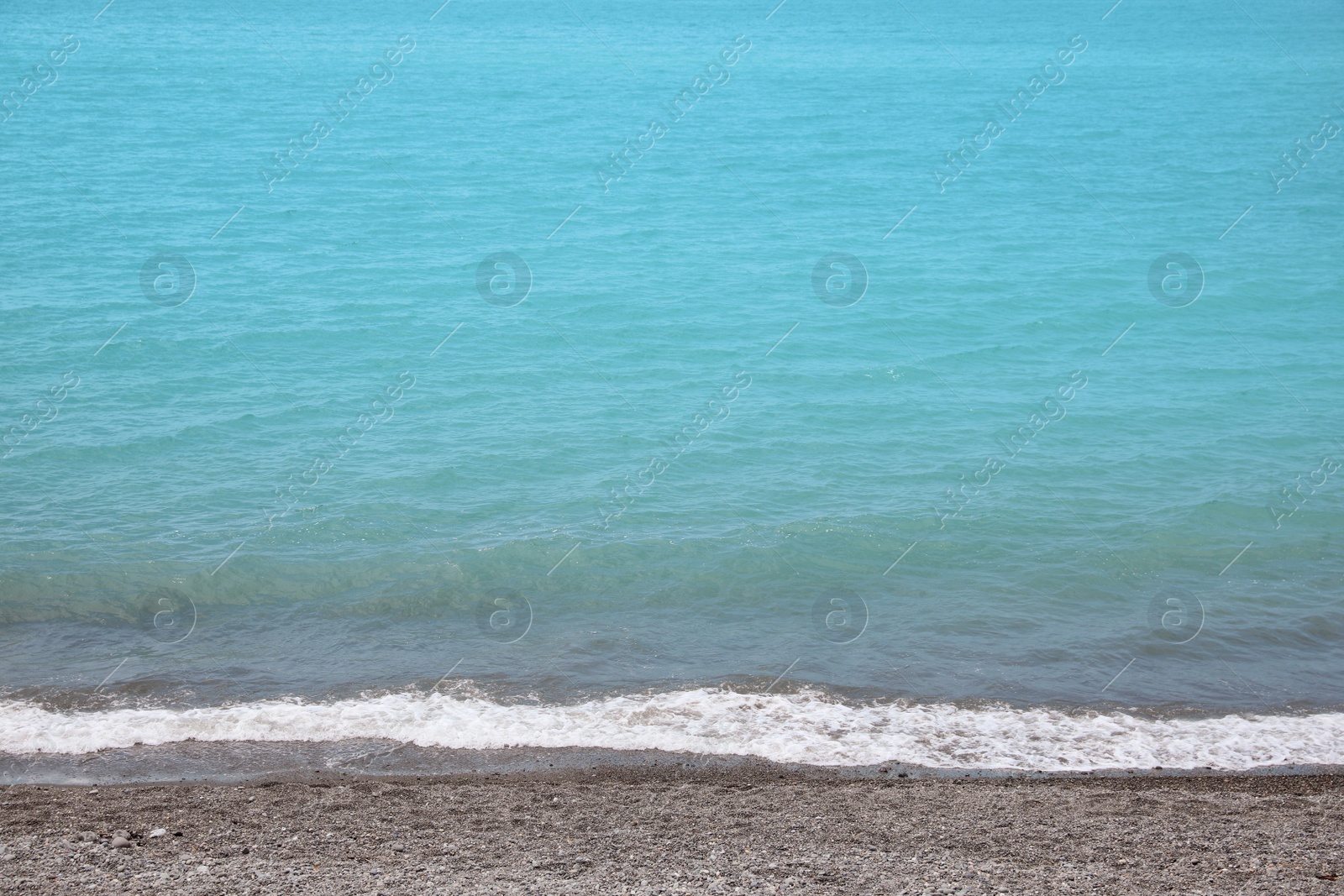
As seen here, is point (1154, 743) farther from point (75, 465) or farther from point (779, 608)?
point (75, 465)

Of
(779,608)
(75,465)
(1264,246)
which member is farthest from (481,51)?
(779,608)

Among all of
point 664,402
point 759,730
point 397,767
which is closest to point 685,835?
point 759,730

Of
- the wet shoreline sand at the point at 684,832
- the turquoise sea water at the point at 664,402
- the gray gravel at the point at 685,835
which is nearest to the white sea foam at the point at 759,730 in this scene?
the turquoise sea water at the point at 664,402

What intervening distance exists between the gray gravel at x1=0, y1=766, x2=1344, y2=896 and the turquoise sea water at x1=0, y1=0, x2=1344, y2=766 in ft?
3.43

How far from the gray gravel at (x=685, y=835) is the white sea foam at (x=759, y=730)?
53cm

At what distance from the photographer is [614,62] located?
53.9 meters

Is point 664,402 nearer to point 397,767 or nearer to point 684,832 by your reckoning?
point 397,767

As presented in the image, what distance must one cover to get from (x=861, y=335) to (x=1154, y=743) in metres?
15.9

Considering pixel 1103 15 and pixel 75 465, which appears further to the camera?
pixel 1103 15

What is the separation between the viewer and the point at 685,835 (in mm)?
8461

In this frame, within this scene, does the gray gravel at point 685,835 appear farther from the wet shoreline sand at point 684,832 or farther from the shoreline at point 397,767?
the shoreline at point 397,767

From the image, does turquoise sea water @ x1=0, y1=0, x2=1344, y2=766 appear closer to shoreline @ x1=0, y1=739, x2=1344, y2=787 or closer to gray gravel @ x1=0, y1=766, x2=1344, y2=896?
shoreline @ x1=0, y1=739, x2=1344, y2=787

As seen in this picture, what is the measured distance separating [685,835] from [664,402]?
13.9m

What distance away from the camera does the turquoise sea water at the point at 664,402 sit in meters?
12.0
